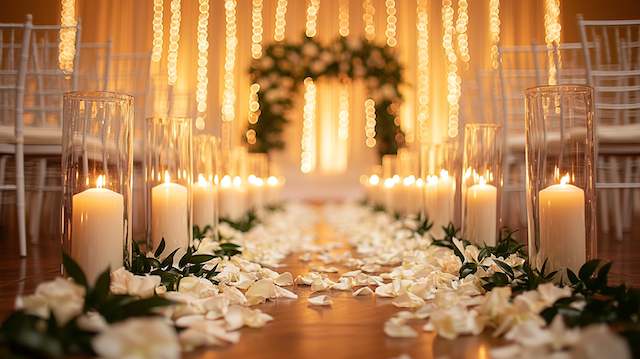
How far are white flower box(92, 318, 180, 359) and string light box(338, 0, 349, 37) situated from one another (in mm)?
8677

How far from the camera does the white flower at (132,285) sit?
0.93m

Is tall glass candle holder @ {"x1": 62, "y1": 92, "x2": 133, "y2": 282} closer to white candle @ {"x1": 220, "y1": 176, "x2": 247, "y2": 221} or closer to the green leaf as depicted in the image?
the green leaf

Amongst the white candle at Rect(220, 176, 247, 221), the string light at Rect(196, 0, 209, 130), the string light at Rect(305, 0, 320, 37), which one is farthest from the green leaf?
the string light at Rect(305, 0, 320, 37)

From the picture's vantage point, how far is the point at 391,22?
349 inches

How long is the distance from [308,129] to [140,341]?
814 centimetres

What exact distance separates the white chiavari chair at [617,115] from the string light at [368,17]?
5.13 m

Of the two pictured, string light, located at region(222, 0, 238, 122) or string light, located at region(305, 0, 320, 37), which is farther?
string light, located at region(305, 0, 320, 37)

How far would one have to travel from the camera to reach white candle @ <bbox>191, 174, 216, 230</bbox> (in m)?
1.86

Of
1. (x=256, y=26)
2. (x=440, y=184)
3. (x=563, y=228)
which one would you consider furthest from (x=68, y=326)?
(x=256, y=26)

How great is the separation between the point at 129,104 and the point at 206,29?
7.76 meters

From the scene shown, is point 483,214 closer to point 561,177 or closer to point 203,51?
point 561,177

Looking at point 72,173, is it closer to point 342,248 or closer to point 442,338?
point 442,338

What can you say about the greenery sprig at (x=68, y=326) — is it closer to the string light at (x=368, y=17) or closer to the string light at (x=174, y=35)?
the string light at (x=174, y=35)

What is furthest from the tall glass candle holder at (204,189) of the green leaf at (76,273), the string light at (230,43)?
the string light at (230,43)
